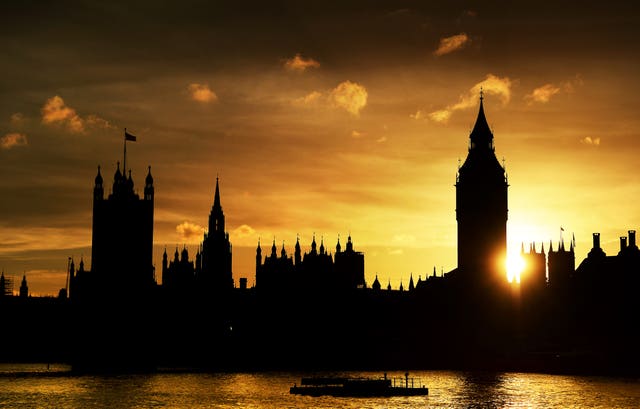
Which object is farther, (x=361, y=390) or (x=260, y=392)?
(x=260, y=392)

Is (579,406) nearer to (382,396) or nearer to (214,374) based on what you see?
(382,396)

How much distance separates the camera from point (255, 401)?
139 m

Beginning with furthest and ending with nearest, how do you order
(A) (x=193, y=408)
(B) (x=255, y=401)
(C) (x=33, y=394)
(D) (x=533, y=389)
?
(D) (x=533, y=389), (C) (x=33, y=394), (B) (x=255, y=401), (A) (x=193, y=408)

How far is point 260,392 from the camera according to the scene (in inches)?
5989

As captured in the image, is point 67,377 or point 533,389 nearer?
point 533,389

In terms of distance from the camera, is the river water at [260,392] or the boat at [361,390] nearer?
the river water at [260,392]

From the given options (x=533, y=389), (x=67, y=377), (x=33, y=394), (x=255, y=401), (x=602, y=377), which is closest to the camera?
(x=255, y=401)

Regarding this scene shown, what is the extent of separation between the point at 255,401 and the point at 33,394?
32.9 meters

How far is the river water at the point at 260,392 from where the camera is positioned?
13612 centimetres

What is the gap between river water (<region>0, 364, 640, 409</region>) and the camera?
447ft

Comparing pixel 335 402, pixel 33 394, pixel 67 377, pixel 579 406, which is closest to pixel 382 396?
pixel 335 402

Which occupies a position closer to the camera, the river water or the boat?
the river water

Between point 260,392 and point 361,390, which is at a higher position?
point 361,390

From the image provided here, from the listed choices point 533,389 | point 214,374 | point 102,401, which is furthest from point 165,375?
point 533,389
